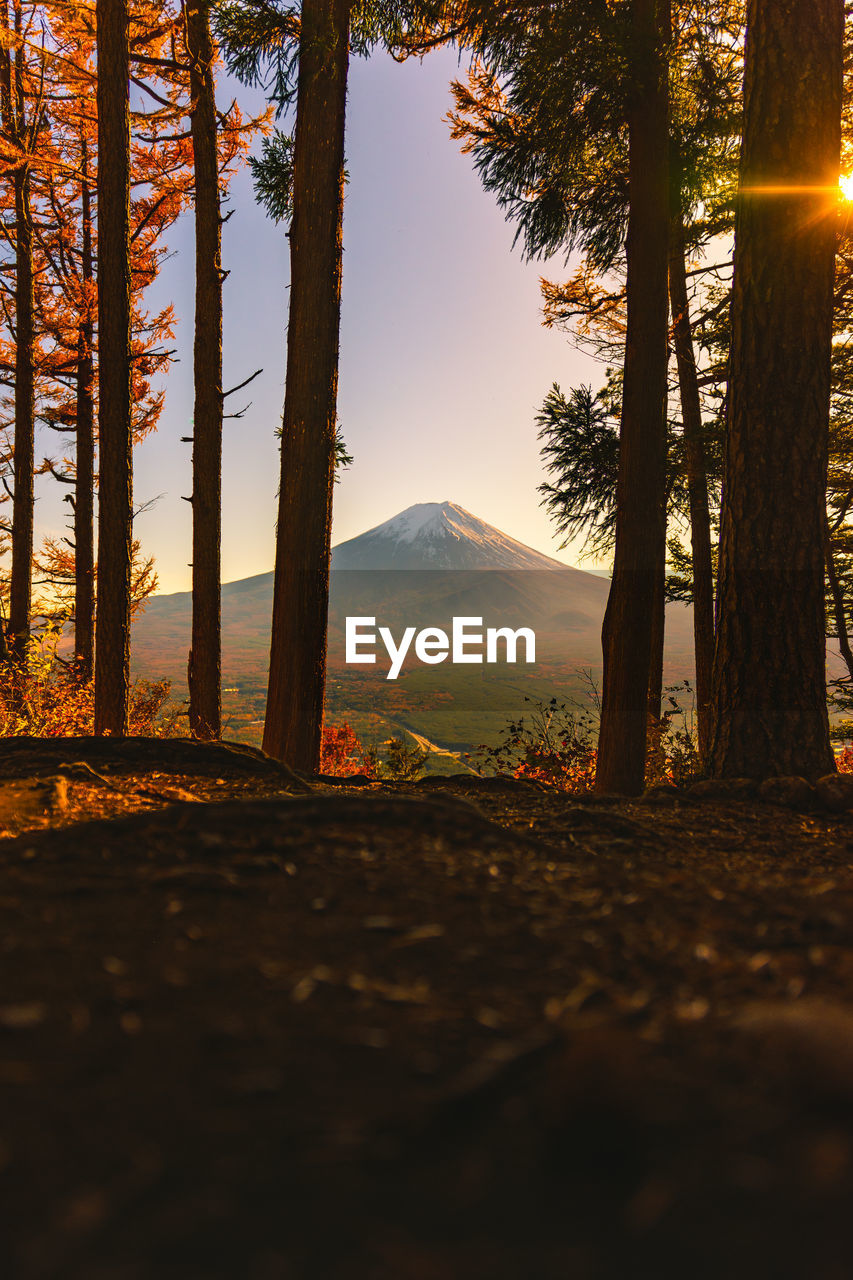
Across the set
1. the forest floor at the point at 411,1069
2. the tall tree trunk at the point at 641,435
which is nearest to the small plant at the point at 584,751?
the tall tree trunk at the point at 641,435

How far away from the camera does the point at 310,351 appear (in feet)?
20.2

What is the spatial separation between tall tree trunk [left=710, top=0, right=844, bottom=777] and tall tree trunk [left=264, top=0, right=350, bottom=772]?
11.6 feet

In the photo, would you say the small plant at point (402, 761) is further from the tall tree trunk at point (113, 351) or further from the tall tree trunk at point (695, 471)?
the tall tree trunk at point (113, 351)

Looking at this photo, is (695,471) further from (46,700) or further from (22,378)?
(22,378)

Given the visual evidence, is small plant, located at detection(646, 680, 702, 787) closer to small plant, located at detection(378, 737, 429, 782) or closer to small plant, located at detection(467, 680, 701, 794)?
small plant, located at detection(467, 680, 701, 794)

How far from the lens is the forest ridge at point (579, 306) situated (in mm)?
3850

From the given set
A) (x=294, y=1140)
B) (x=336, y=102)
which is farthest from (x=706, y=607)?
(x=294, y=1140)

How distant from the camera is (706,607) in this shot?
36.7 ft

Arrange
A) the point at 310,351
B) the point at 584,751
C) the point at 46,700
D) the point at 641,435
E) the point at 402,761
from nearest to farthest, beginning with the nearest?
the point at 310,351 < the point at 641,435 < the point at 584,751 < the point at 46,700 < the point at 402,761

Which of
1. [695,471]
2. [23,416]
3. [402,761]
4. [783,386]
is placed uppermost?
[23,416]

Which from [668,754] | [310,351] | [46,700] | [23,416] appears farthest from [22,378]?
[668,754]

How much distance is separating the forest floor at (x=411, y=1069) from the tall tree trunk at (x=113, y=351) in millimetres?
6807

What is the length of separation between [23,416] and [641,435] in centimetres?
1147

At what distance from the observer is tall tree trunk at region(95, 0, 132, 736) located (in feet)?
25.1
